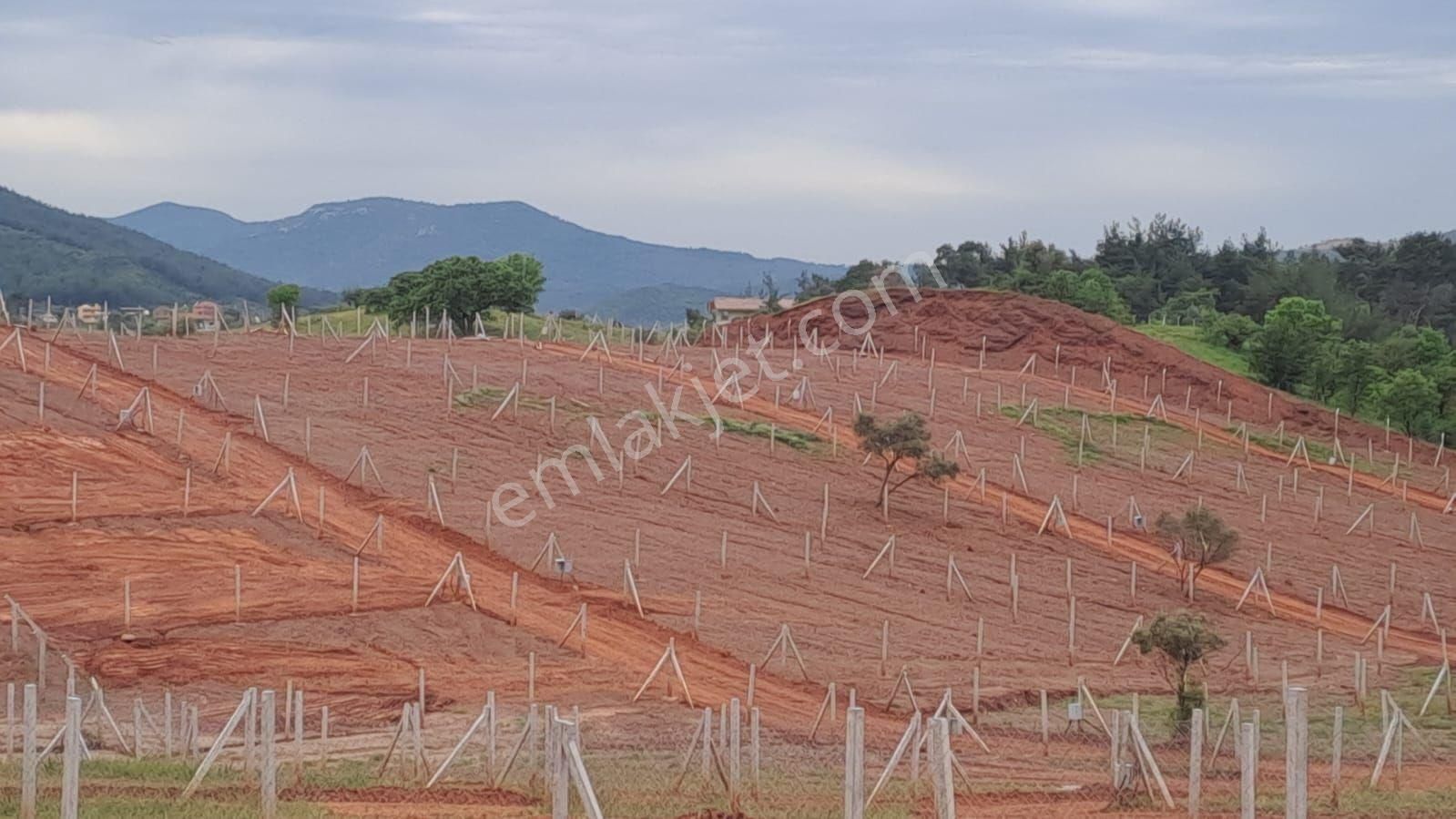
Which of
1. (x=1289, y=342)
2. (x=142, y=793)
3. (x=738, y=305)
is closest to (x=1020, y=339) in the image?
(x=1289, y=342)

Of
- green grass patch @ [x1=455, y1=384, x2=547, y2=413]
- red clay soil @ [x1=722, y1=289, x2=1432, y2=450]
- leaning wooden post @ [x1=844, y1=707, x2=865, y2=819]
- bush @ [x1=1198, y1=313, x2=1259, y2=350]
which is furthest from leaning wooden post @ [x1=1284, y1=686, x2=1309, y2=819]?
bush @ [x1=1198, y1=313, x2=1259, y2=350]

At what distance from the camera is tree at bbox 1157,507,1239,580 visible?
118ft

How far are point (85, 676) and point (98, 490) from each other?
730 centimetres

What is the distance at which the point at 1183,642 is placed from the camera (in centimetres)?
2430

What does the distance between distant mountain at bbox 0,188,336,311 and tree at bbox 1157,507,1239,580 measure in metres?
94.1

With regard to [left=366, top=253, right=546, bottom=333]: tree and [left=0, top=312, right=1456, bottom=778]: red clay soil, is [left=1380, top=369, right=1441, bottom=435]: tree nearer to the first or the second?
[left=0, top=312, right=1456, bottom=778]: red clay soil

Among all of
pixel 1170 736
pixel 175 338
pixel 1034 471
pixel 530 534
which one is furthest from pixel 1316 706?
pixel 175 338

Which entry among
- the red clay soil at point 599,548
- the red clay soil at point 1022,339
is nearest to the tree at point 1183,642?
the red clay soil at point 599,548

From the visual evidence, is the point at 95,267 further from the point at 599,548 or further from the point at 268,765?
the point at 268,765

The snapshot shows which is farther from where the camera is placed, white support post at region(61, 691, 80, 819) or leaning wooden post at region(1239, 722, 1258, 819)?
white support post at region(61, 691, 80, 819)

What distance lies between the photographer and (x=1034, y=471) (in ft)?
147

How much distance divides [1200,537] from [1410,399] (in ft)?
80.4

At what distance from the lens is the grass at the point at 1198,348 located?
2576 inches

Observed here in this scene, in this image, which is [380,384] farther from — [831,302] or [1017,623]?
[831,302]
